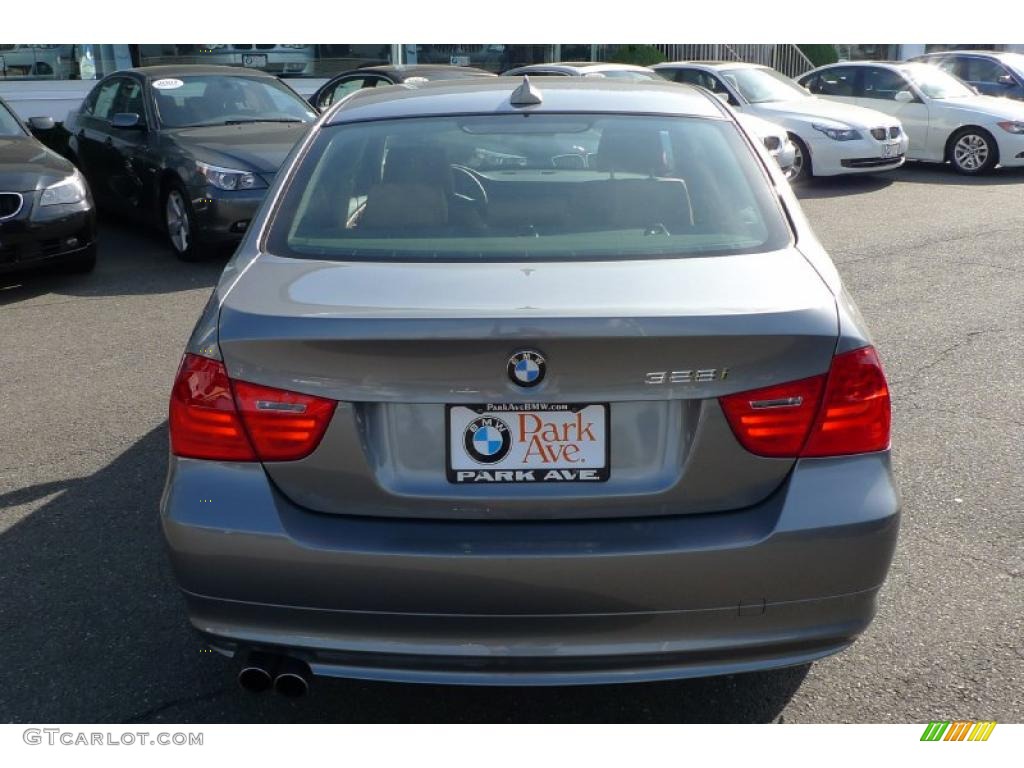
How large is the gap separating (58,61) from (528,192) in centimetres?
1746

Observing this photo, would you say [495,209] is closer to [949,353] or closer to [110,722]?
[110,722]

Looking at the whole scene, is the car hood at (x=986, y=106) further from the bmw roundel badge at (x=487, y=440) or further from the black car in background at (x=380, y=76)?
the bmw roundel badge at (x=487, y=440)

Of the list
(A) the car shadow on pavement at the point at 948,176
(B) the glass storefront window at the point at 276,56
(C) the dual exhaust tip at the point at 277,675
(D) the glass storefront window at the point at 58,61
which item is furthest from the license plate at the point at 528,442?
(D) the glass storefront window at the point at 58,61

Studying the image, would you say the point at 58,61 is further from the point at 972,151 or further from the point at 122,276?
the point at 972,151

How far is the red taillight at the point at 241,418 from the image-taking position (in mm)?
2613

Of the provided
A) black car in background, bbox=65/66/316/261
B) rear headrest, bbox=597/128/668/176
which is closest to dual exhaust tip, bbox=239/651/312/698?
rear headrest, bbox=597/128/668/176

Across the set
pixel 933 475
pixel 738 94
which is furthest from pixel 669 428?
pixel 738 94

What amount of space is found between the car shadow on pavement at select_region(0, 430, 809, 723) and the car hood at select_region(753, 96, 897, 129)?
1139 cm

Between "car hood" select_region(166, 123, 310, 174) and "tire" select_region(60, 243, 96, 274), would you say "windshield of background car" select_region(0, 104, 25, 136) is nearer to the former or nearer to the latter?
"car hood" select_region(166, 123, 310, 174)

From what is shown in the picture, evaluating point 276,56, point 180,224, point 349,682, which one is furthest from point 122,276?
point 276,56

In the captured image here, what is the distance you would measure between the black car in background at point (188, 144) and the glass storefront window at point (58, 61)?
7852 millimetres

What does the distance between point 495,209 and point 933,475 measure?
2.40 metres

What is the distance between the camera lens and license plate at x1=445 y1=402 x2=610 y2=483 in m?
2.59

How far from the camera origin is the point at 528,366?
253 cm
